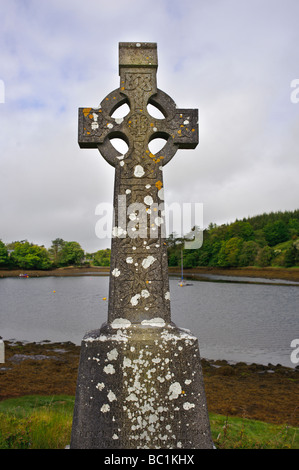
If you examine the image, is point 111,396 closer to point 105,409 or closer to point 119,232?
point 105,409

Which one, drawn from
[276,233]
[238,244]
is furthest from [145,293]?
[276,233]

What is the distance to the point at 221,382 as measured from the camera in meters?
10.5

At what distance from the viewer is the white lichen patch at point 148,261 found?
312 centimetres

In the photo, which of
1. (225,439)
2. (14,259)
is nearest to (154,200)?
(225,439)

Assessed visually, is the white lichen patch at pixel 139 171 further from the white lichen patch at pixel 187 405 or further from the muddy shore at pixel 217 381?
the muddy shore at pixel 217 381

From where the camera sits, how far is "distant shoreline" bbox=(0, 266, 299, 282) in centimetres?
7418

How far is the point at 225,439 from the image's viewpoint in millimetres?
4297

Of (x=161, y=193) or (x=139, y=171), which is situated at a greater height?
(x=139, y=171)

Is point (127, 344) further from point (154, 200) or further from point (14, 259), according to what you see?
point (14, 259)

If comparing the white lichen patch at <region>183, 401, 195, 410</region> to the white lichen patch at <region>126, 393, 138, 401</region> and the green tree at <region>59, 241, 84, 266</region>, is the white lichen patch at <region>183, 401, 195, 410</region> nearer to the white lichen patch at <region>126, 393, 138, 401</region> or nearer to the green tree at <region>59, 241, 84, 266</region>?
the white lichen patch at <region>126, 393, 138, 401</region>

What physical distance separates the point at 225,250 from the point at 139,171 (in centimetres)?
9594

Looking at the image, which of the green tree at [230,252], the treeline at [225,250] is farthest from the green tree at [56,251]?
the green tree at [230,252]
